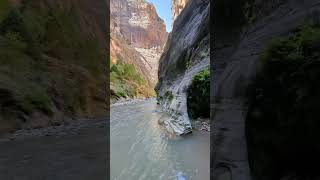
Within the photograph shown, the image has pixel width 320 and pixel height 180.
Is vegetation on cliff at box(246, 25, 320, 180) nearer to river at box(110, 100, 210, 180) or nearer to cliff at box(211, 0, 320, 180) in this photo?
cliff at box(211, 0, 320, 180)

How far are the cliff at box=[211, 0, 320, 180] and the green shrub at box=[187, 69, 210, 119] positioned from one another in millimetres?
7445

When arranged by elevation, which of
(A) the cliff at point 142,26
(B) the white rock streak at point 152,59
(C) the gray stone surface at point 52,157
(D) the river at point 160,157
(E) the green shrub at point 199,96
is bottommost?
(D) the river at point 160,157

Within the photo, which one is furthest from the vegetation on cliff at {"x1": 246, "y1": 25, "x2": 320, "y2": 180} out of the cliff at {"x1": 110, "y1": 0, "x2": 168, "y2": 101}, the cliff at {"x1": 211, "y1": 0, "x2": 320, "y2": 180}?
the cliff at {"x1": 110, "y1": 0, "x2": 168, "y2": 101}

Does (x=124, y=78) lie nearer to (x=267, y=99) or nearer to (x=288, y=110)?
(x=267, y=99)

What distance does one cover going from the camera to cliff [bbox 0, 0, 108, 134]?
12.5 meters

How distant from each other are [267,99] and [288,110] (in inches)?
14.1

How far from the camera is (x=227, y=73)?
5.96 metres

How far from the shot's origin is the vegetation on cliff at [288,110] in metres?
3.27

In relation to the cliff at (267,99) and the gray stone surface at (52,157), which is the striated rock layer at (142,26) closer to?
the gray stone surface at (52,157)

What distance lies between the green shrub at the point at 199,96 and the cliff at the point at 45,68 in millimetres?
6213

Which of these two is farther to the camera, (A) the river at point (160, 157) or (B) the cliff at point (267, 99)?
(A) the river at point (160, 157)

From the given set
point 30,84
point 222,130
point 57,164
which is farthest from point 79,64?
point 222,130

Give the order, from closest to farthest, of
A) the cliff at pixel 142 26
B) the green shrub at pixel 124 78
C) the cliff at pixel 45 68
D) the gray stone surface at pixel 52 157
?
1. the gray stone surface at pixel 52 157
2. the cliff at pixel 45 68
3. the green shrub at pixel 124 78
4. the cliff at pixel 142 26

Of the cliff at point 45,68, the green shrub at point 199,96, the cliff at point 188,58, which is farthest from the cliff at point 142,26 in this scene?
the green shrub at point 199,96
